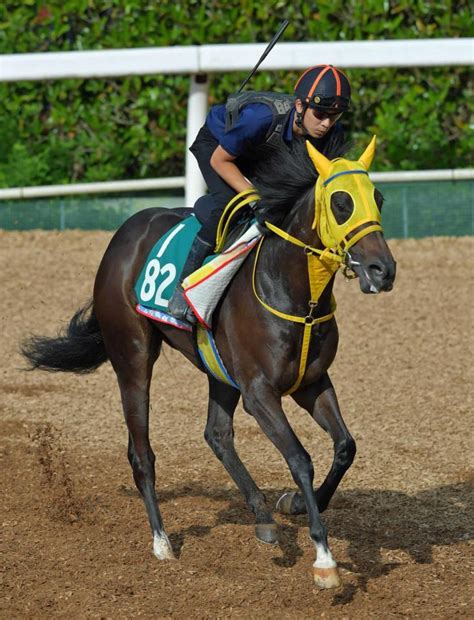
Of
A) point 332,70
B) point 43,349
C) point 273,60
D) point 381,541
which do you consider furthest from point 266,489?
point 273,60

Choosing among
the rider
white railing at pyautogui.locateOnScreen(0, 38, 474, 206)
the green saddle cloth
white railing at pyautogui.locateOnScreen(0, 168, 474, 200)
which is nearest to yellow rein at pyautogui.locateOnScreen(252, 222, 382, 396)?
the rider

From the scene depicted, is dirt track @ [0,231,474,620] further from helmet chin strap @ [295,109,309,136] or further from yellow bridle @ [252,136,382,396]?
helmet chin strap @ [295,109,309,136]

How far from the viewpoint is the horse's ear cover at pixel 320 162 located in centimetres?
497

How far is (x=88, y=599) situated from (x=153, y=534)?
30.6 inches

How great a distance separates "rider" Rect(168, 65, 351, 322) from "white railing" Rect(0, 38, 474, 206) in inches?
202

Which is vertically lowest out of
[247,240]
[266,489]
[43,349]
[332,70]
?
[266,489]

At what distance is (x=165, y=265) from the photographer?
599cm

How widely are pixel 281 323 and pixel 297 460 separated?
0.60 metres

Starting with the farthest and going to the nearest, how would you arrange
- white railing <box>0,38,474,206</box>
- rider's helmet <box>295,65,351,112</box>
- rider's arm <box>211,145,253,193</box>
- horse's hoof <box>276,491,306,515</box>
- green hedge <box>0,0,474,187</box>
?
green hedge <box>0,0,474,187</box> < white railing <box>0,38,474,206</box> < horse's hoof <box>276,491,306,515</box> < rider's arm <box>211,145,253,193</box> < rider's helmet <box>295,65,351,112</box>

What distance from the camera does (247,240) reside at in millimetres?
5457

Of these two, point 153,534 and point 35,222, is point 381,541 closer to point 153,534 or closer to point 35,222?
point 153,534

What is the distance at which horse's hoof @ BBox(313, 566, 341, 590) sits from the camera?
4.93 m

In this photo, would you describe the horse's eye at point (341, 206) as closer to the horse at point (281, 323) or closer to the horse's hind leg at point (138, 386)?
the horse at point (281, 323)

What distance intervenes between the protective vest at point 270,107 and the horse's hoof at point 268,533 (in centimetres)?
183
